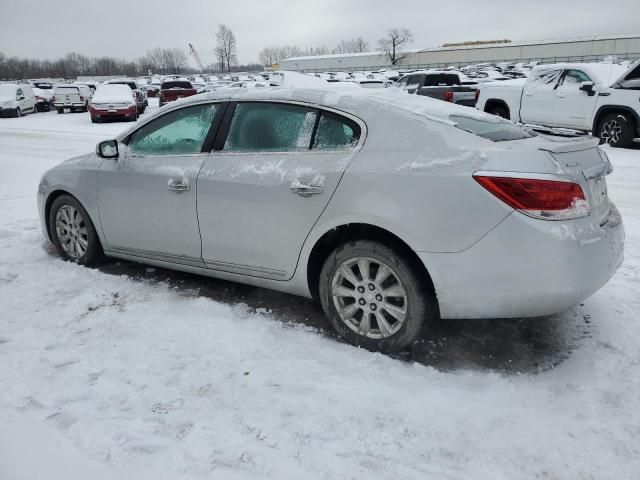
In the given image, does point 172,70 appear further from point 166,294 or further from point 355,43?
point 166,294

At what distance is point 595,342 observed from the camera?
3.12m

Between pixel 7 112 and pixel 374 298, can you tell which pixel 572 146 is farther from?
pixel 7 112

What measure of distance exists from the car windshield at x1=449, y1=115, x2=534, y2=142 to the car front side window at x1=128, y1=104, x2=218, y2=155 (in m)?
1.79

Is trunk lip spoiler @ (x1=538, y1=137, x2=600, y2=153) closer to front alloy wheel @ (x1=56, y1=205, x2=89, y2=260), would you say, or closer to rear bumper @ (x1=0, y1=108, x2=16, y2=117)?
front alloy wheel @ (x1=56, y1=205, x2=89, y2=260)

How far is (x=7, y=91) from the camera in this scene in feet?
82.5

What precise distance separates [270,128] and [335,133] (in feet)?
1.74

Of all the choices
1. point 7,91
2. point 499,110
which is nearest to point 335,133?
point 499,110

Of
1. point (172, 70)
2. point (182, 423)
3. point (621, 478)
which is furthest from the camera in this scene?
point (172, 70)

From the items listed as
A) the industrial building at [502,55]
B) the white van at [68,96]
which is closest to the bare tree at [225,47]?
the industrial building at [502,55]

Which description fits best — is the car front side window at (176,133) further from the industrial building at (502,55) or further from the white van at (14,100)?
the industrial building at (502,55)

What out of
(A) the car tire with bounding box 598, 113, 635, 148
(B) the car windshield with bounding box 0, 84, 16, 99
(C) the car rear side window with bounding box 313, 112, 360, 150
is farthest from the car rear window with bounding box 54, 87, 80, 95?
(C) the car rear side window with bounding box 313, 112, 360, 150

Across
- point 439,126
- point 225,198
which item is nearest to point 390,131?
point 439,126

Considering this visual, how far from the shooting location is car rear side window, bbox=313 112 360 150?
3.08m

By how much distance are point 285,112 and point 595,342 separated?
2481 mm
